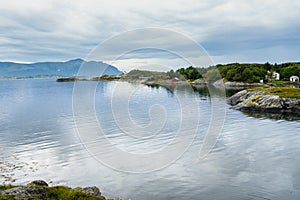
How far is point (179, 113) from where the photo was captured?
85688mm

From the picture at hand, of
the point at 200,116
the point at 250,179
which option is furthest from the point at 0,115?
the point at 250,179

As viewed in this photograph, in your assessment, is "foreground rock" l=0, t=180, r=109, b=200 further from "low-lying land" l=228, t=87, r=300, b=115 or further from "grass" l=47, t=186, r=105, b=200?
"low-lying land" l=228, t=87, r=300, b=115

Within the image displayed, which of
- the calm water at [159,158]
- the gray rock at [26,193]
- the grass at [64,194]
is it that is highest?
the gray rock at [26,193]

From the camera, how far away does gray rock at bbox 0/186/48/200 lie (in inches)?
773

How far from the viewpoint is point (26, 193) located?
20125 mm

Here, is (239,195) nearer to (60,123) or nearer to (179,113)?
(60,123)

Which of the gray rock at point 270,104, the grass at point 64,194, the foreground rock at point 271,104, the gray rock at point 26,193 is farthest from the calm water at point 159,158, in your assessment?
the gray rock at point 270,104

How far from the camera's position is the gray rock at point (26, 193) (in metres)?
19.6

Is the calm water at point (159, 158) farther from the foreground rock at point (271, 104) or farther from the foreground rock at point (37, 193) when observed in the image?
the foreground rock at point (271, 104)

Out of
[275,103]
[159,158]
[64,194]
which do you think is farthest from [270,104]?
[64,194]

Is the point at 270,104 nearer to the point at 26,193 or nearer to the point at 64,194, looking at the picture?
the point at 64,194

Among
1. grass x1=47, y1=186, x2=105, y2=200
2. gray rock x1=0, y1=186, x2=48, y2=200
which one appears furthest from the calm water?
gray rock x1=0, y1=186, x2=48, y2=200

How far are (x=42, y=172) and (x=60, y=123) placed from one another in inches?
1390

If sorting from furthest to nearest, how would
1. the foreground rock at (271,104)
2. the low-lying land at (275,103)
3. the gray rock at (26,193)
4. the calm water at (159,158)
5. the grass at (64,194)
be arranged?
the low-lying land at (275,103) → the foreground rock at (271,104) → the calm water at (159,158) → the grass at (64,194) → the gray rock at (26,193)
